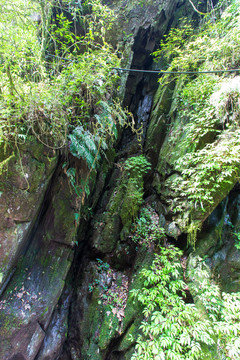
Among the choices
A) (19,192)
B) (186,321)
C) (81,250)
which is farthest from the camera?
(81,250)

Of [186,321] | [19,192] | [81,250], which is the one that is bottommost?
[81,250]

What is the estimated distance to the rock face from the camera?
11.2 feet

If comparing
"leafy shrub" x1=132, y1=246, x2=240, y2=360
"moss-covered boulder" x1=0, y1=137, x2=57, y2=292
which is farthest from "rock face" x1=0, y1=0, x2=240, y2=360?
"leafy shrub" x1=132, y1=246, x2=240, y2=360

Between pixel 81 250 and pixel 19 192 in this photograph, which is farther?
pixel 81 250

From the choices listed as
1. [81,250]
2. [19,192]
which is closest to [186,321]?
[81,250]

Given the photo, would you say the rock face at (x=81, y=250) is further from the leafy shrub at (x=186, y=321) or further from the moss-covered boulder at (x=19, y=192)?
the leafy shrub at (x=186, y=321)

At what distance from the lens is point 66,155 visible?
3.96m

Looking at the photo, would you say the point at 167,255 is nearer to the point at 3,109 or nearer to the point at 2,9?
the point at 3,109

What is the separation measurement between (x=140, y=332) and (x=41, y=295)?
243 centimetres

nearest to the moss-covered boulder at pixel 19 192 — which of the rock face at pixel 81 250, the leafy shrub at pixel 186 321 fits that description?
the rock face at pixel 81 250

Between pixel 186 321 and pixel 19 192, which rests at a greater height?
pixel 19 192

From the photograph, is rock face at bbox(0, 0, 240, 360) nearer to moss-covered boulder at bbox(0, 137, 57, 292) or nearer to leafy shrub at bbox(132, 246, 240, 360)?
moss-covered boulder at bbox(0, 137, 57, 292)

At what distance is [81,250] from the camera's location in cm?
523

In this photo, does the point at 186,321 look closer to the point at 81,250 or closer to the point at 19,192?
the point at 81,250
